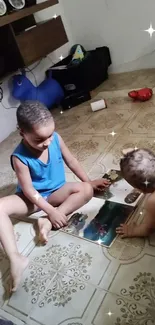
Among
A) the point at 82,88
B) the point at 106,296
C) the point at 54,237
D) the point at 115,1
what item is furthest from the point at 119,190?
the point at 115,1

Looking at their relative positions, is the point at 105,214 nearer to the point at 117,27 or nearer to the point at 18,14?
the point at 18,14

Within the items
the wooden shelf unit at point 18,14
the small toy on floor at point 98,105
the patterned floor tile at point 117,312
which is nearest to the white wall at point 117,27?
the wooden shelf unit at point 18,14

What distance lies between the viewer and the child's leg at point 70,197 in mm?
901

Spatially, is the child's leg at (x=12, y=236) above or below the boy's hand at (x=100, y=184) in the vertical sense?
above

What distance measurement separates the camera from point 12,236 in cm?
81

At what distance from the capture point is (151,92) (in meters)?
1.58

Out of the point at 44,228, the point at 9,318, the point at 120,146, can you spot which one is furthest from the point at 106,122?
the point at 9,318

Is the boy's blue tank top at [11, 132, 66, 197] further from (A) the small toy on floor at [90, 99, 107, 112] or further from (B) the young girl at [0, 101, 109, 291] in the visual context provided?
(A) the small toy on floor at [90, 99, 107, 112]

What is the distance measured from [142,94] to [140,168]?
3.35 feet

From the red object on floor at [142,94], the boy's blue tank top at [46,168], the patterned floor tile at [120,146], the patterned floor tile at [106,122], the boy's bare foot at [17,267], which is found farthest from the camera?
the red object on floor at [142,94]

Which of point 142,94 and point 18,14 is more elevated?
point 18,14

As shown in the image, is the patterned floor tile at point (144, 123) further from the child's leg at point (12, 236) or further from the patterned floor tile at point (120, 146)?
the child's leg at point (12, 236)

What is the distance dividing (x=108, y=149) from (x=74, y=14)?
134cm

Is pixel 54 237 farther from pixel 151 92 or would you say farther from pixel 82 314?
pixel 151 92
